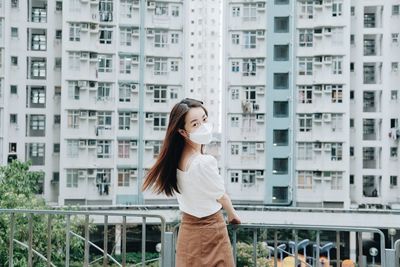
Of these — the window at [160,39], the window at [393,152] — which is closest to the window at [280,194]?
the window at [393,152]

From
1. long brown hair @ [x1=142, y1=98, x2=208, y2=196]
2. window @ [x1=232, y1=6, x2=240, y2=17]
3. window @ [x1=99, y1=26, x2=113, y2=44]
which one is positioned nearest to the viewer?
long brown hair @ [x1=142, y1=98, x2=208, y2=196]

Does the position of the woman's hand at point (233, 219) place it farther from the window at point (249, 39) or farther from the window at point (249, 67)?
the window at point (249, 39)

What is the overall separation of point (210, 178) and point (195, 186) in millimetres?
73

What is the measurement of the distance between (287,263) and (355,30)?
12.4 meters

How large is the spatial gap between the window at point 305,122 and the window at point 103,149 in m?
5.30

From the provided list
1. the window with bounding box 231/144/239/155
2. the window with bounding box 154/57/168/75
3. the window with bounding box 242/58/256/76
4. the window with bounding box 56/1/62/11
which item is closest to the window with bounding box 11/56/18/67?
the window with bounding box 56/1/62/11

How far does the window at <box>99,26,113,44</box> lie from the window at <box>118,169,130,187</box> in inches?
141

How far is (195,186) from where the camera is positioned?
2.13 metres

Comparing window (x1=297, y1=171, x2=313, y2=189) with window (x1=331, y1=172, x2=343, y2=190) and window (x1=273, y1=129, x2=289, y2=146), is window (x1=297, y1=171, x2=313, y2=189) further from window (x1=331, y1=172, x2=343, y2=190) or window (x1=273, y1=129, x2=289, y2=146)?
window (x1=273, y1=129, x2=289, y2=146)

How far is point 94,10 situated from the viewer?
1559cm

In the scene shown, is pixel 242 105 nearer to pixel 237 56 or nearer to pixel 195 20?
pixel 237 56

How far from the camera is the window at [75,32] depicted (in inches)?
605

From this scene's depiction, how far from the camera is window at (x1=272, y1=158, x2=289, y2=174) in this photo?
15.8 metres

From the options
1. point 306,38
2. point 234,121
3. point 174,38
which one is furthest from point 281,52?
point 174,38
